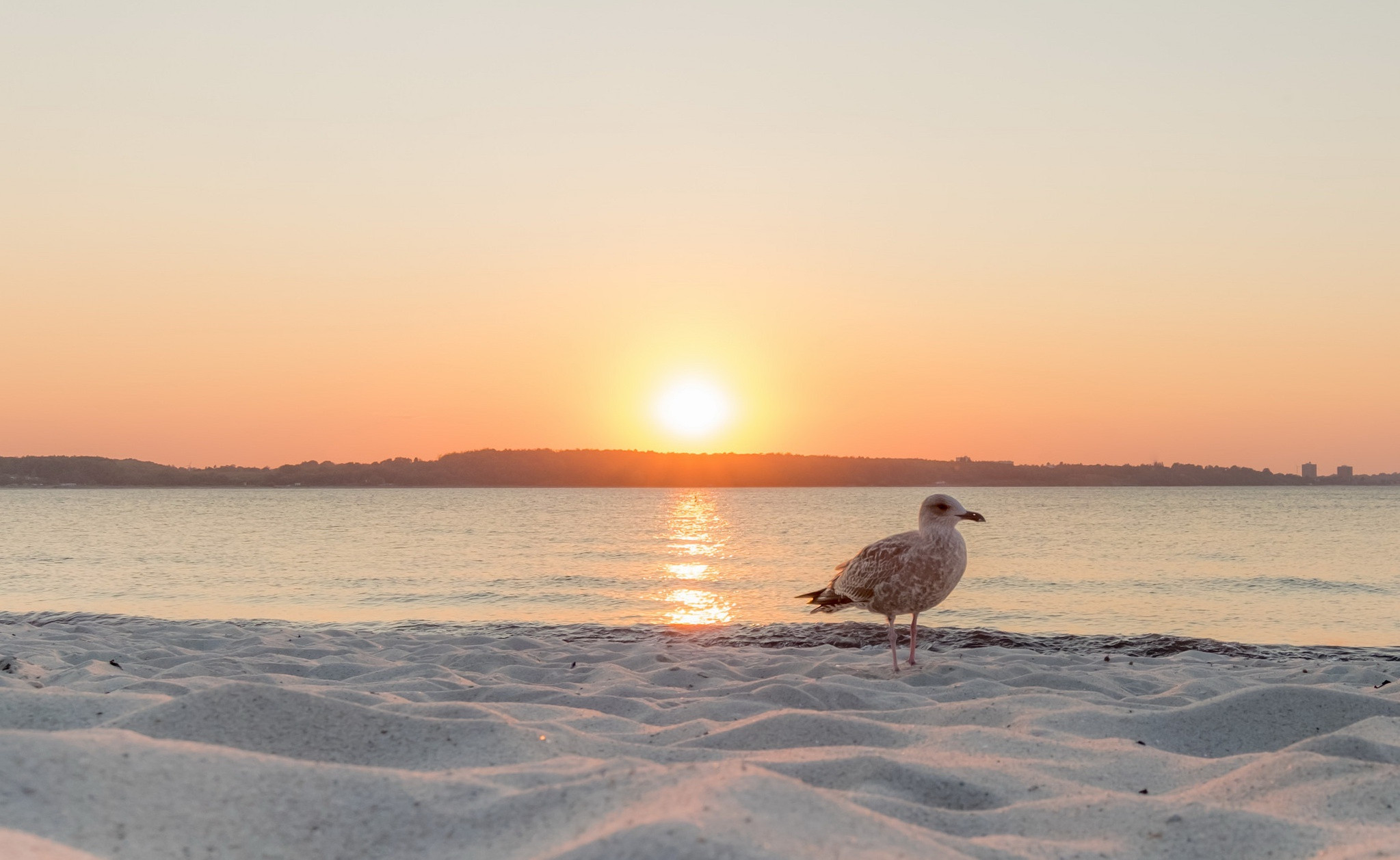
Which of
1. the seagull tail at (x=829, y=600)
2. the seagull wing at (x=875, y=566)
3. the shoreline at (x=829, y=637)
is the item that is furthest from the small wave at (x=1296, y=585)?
the seagull wing at (x=875, y=566)

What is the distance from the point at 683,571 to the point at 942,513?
1861cm

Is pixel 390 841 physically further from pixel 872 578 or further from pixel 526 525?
pixel 526 525

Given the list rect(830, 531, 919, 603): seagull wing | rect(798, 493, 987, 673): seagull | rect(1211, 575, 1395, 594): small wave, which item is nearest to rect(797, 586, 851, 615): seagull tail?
rect(830, 531, 919, 603): seagull wing

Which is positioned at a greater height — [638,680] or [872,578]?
[872,578]

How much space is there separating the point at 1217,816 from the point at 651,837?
6.86 ft

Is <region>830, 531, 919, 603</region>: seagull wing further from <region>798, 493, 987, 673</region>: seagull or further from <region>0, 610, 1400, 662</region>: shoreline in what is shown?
<region>0, 610, 1400, 662</region>: shoreline

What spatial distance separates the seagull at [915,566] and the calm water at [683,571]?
6.41m

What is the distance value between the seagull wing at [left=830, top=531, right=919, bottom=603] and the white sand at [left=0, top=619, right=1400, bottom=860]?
1185 mm

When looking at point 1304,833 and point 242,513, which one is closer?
point 1304,833

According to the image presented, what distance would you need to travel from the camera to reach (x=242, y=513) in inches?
2586

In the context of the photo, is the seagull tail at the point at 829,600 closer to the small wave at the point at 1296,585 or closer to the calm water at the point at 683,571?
the calm water at the point at 683,571

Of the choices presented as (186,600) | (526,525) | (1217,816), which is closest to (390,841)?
(1217,816)

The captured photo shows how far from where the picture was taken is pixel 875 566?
897 cm

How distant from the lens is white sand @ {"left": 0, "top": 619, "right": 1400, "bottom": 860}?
2.70 metres
